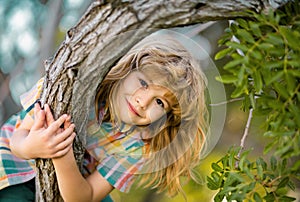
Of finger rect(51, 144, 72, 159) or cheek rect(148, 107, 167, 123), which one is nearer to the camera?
finger rect(51, 144, 72, 159)

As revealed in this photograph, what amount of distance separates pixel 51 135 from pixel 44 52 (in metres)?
1.56

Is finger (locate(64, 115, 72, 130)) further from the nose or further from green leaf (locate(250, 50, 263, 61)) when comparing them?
green leaf (locate(250, 50, 263, 61))

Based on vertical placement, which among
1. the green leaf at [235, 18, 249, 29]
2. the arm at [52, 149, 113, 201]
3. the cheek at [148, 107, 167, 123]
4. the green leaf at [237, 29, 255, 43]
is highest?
the green leaf at [235, 18, 249, 29]

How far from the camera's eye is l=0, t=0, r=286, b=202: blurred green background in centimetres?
260

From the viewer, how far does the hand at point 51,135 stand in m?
1.10

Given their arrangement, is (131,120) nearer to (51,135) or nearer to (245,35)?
(51,135)

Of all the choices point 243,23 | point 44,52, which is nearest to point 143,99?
point 243,23

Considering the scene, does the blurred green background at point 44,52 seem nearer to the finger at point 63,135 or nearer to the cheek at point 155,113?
the cheek at point 155,113

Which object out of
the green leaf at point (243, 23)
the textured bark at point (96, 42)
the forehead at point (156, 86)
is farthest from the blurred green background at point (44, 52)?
the green leaf at point (243, 23)

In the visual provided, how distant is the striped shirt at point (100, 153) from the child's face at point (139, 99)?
2.0 inches

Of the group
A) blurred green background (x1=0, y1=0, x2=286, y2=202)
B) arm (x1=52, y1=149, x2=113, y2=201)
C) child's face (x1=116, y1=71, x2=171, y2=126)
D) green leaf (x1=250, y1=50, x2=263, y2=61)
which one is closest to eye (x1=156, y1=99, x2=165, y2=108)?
child's face (x1=116, y1=71, x2=171, y2=126)

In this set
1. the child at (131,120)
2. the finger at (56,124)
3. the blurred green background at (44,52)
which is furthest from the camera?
the blurred green background at (44,52)

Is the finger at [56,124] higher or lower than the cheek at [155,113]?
higher

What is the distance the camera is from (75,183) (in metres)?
1.19
